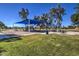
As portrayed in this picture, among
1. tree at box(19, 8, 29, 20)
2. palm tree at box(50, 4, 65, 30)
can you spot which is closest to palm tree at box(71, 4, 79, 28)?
palm tree at box(50, 4, 65, 30)

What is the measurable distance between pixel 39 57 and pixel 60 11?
647 mm

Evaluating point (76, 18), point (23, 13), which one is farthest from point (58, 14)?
point (23, 13)

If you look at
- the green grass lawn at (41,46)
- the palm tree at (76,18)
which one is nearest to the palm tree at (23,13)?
the green grass lawn at (41,46)

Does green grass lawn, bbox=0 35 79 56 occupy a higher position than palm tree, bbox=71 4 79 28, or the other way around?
palm tree, bbox=71 4 79 28

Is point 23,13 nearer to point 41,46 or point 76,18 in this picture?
point 41,46

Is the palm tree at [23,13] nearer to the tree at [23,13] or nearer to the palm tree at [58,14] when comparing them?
the tree at [23,13]

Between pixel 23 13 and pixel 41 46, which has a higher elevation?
pixel 23 13

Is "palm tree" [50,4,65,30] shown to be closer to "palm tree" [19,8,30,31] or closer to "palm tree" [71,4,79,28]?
"palm tree" [71,4,79,28]

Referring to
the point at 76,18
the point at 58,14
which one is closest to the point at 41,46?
the point at 58,14

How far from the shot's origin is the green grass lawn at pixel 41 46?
20.1 ft

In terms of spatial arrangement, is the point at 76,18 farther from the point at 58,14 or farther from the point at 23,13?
the point at 23,13

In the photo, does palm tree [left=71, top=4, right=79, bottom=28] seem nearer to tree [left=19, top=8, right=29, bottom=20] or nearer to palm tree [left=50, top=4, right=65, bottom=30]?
palm tree [left=50, top=4, right=65, bottom=30]

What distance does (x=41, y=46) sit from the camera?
6172 mm

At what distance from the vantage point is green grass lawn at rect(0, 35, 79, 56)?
6.13 meters
